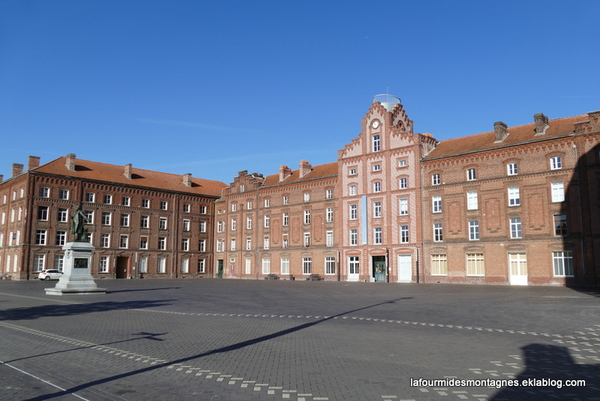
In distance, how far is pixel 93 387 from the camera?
26.6 ft

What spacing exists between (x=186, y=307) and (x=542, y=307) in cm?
1630

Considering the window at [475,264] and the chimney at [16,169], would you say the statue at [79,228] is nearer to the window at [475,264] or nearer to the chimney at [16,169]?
the window at [475,264]

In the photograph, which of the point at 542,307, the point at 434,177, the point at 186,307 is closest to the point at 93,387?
the point at 186,307

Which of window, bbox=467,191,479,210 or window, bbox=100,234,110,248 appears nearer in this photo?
window, bbox=467,191,479,210

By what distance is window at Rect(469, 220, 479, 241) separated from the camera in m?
47.4

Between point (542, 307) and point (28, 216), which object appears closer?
point (542, 307)

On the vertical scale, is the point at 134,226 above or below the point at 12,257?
above

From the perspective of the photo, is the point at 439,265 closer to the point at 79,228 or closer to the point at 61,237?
the point at 79,228

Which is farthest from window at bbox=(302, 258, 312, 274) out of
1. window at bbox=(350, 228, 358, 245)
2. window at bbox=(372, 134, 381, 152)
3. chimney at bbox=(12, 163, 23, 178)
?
chimney at bbox=(12, 163, 23, 178)

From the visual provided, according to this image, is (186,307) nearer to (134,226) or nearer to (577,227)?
(577,227)

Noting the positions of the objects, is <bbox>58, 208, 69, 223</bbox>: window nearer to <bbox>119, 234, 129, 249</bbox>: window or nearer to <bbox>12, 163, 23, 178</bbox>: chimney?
<bbox>119, 234, 129, 249</bbox>: window

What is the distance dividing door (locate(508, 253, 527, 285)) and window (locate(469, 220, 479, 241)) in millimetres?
3672

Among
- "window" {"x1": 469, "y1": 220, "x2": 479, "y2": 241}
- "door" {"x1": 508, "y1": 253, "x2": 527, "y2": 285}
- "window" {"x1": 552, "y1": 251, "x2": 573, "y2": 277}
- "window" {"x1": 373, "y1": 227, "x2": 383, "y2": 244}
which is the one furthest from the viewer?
"window" {"x1": 373, "y1": 227, "x2": 383, "y2": 244}

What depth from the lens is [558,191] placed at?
42719 millimetres
